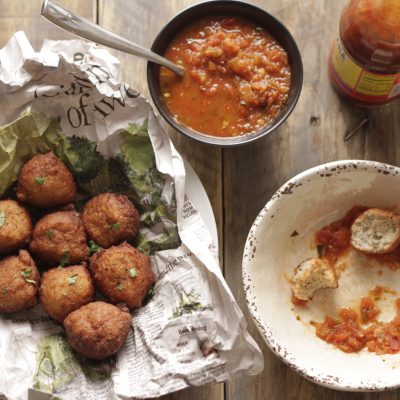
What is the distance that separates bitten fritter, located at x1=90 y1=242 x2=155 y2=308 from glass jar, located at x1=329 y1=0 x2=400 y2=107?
33.6 inches

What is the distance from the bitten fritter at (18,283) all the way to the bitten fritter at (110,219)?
0.21 metres

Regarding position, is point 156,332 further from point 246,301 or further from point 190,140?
point 190,140

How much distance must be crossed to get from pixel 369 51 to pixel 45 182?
104 centimetres

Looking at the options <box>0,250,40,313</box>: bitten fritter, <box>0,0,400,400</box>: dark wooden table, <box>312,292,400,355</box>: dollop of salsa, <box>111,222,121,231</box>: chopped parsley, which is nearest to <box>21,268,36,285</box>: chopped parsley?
<box>0,250,40,313</box>: bitten fritter

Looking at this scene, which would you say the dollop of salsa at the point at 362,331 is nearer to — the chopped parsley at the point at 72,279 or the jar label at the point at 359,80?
the jar label at the point at 359,80

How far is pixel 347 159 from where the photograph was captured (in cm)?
237

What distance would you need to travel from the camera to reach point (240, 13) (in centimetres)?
224

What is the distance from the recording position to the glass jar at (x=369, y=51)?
1.96 meters

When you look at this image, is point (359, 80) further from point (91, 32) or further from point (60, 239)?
point (60, 239)

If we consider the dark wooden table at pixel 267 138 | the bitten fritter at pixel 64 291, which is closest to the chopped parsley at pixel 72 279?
the bitten fritter at pixel 64 291

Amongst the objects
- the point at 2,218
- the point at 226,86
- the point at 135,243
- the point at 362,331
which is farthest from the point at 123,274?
the point at 362,331

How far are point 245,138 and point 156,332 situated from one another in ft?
2.15

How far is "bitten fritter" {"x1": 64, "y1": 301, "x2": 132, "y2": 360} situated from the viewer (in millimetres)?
2100

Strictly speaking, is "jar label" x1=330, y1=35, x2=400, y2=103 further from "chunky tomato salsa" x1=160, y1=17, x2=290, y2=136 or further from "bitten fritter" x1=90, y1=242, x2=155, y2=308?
"bitten fritter" x1=90, y1=242, x2=155, y2=308
